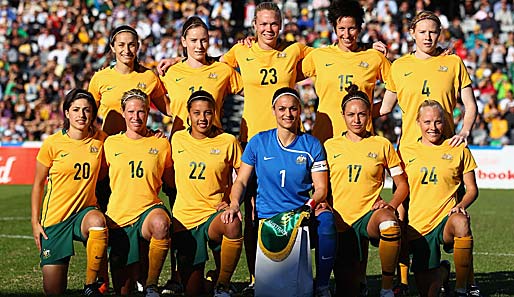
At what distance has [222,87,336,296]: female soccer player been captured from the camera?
742 cm

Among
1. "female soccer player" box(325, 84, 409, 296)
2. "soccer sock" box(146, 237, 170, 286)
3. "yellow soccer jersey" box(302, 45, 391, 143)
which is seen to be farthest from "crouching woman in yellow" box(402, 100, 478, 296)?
"soccer sock" box(146, 237, 170, 286)

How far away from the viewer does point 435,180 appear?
7781mm

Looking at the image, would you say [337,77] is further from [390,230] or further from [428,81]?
[390,230]

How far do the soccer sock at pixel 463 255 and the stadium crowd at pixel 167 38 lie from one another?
15572 mm

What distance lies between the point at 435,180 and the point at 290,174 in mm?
1224

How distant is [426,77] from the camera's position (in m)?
8.20

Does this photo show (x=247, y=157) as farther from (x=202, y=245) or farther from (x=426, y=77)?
(x=426, y=77)

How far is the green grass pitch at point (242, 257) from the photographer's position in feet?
30.4

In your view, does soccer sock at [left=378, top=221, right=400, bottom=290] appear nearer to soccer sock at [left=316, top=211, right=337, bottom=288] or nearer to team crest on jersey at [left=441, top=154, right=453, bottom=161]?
soccer sock at [left=316, top=211, right=337, bottom=288]

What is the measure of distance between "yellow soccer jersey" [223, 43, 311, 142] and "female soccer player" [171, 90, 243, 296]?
0.52 metres

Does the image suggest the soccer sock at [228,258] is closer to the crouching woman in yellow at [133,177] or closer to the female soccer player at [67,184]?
the crouching woman in yellow at [133,177]

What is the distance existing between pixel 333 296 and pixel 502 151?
1353 cm

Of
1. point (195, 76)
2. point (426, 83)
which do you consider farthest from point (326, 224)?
point (195, 76)

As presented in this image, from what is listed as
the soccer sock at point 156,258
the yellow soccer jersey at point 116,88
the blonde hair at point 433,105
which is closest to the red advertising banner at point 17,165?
the yellow soccer jersey at point 116,88
